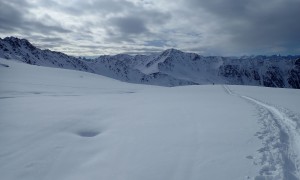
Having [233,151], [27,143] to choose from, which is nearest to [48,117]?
[27,143]

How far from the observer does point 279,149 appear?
Result: 9.20m

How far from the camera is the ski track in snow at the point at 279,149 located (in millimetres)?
7371

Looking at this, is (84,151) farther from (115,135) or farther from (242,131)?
(242,131)

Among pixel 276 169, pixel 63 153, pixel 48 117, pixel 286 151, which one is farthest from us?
pixel 48 117

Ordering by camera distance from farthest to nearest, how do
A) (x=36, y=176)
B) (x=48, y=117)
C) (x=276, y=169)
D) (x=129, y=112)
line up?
(x=129, y=112), (x=48, y=117), (x=276, y=169), (x=36, y=176)

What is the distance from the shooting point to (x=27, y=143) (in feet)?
29.3

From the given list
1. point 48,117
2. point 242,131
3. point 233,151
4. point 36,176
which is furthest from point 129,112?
point 36,176

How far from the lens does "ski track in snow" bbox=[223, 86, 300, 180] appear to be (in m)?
7.37

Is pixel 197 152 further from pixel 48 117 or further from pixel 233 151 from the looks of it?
pixel 48 117

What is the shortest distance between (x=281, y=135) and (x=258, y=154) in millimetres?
2951

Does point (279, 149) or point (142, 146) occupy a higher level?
point (279, 149)

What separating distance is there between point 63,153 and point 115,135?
2.46 metres

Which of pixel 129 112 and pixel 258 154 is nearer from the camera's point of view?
pixel 258 154

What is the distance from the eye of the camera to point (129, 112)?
15391mm
